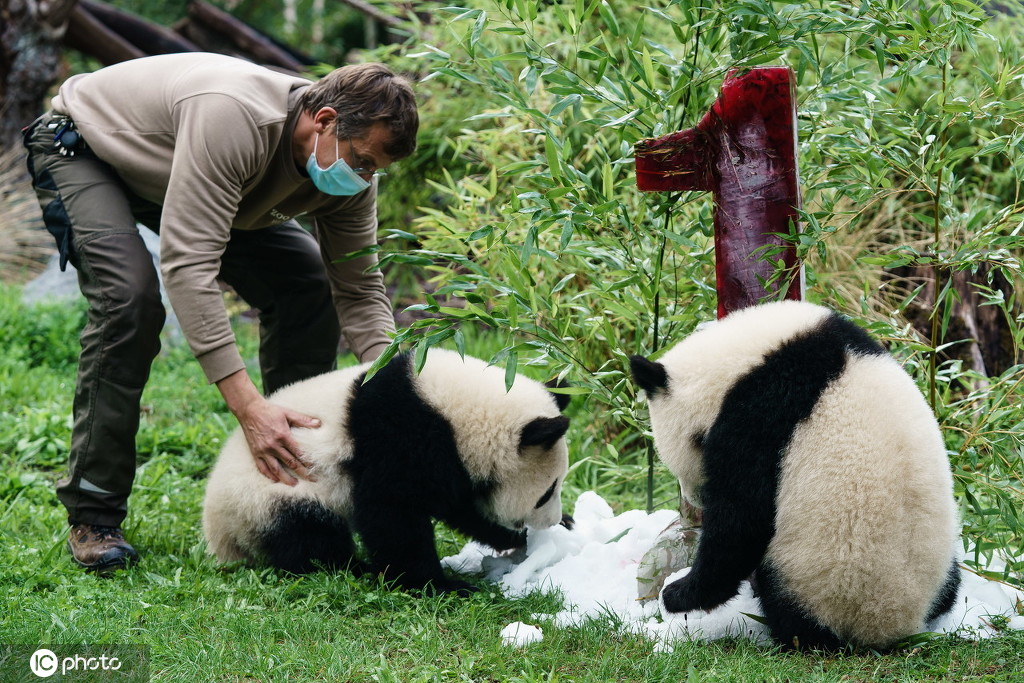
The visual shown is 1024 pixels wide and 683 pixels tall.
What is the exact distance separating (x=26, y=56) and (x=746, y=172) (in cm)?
817

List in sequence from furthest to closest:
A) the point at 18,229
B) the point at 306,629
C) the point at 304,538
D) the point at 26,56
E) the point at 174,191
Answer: the point at 26,56
the point at 18,229
the point at 304,538
the point at 174,191
the point at 306,629

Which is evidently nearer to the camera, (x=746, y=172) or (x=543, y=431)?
(x=746, y=172)

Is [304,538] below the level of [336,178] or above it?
below

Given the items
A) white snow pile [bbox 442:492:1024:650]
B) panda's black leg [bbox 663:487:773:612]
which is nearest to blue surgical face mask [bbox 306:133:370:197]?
white snow pile [bbox 442:492:1024:650]

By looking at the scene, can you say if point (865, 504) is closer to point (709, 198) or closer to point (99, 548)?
point (709, 198)

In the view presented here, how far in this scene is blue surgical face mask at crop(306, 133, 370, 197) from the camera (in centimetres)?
352

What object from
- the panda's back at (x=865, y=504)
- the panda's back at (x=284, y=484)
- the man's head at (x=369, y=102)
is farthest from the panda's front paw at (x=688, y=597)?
the man's head at (x=369, y=102)

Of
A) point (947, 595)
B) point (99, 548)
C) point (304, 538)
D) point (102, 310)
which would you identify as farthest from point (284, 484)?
point (947, 595)

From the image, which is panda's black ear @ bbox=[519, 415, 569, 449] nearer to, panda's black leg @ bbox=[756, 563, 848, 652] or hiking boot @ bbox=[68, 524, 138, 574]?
panda's black leg @ bbox=[756, 563, 848, 652]

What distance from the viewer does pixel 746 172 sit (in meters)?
3.11

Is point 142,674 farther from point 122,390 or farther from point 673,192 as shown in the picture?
point 673,192

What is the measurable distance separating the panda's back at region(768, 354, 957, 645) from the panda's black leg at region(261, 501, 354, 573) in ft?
5.68

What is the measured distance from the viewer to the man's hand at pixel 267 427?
11.1 ft

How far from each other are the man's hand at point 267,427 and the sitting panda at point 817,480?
1.43 metres
